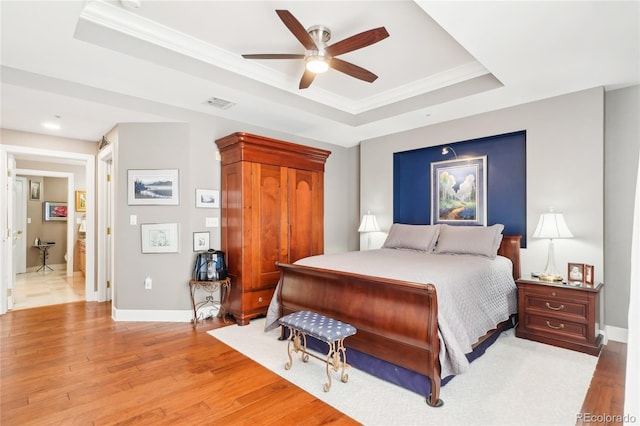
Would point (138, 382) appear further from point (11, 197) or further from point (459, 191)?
point (459, 191)

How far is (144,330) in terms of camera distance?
370 centimetres

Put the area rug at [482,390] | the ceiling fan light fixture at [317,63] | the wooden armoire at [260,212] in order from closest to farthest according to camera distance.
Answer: the area rug at [482,390] → the ceiling fan light fixture at [317,63] → the wooden armoire at [260,212]

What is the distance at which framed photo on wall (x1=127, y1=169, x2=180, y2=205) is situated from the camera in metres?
4.09

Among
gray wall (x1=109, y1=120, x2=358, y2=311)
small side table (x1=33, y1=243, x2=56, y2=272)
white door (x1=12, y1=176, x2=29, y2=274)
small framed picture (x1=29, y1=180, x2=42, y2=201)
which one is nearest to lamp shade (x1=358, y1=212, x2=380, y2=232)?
gray wall (x1=109, y1=120, x2=358, y2=311)

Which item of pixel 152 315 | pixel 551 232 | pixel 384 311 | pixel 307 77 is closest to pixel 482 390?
pixel 384 311

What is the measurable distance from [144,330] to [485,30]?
4344mm

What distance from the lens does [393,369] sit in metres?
2.47

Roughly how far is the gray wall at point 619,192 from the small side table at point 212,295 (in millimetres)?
4171

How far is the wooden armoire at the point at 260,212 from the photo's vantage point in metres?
3.93

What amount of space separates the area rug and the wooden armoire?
0.90 metres

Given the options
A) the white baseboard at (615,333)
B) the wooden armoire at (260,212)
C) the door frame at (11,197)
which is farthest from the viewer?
the door frame at (11,197)

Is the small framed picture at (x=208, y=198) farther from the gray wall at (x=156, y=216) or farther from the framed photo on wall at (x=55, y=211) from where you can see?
the framed photo on wall at (x=55, y=211)

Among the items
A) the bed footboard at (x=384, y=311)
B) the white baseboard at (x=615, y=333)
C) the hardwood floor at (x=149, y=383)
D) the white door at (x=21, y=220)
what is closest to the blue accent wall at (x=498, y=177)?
the white baseboard at (x=615, y=333)

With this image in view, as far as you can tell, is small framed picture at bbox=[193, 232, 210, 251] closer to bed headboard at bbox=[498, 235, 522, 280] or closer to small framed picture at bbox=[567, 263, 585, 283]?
bed headboard at bbox=[498, 235, 522, 280]
